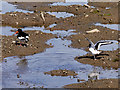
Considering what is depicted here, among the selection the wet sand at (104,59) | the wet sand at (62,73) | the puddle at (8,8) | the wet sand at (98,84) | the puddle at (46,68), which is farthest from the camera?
the puddle at (8,8)

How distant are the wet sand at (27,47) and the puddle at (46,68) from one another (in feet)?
2.00

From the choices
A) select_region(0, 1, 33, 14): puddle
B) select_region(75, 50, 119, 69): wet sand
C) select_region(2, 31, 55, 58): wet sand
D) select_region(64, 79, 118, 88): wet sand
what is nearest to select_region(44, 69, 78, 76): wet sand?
select_region(64, 79, 118, 88): wet sand

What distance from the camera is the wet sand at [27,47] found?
927 inches

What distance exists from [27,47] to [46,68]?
4400 millimetres

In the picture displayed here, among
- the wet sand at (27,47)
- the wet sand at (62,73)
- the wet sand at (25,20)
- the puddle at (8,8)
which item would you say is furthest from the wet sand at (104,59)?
the puddle at (8,8)

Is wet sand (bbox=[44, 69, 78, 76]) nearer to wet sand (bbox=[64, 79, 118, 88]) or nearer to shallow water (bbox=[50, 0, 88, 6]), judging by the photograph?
wet sand (bbox=[64, 79, 118, 88])

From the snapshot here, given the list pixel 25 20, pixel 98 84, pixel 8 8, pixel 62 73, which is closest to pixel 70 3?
pixel 8 8

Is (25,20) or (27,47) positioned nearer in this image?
(27,47)

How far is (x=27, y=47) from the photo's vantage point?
24484 millimetres

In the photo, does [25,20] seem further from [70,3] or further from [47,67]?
[47,67]

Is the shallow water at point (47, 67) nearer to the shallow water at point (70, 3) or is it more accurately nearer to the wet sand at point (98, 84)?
the wet sand at point (98, 84)

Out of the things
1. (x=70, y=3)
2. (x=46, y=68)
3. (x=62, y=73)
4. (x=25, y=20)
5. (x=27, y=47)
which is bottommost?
(x=62, y=73)

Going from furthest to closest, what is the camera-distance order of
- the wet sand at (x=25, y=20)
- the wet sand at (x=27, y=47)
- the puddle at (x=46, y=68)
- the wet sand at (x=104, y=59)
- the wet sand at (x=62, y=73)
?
1. the wet sand at (x=25, y=20)
2. the wet sand at (x=27, y=47)
3. the wet sand at (x=104, y=59)
4. the wet sand at (x=62, y=73)
5. the puddle at (x=46, y=68)

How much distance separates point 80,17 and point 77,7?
5.28 m
